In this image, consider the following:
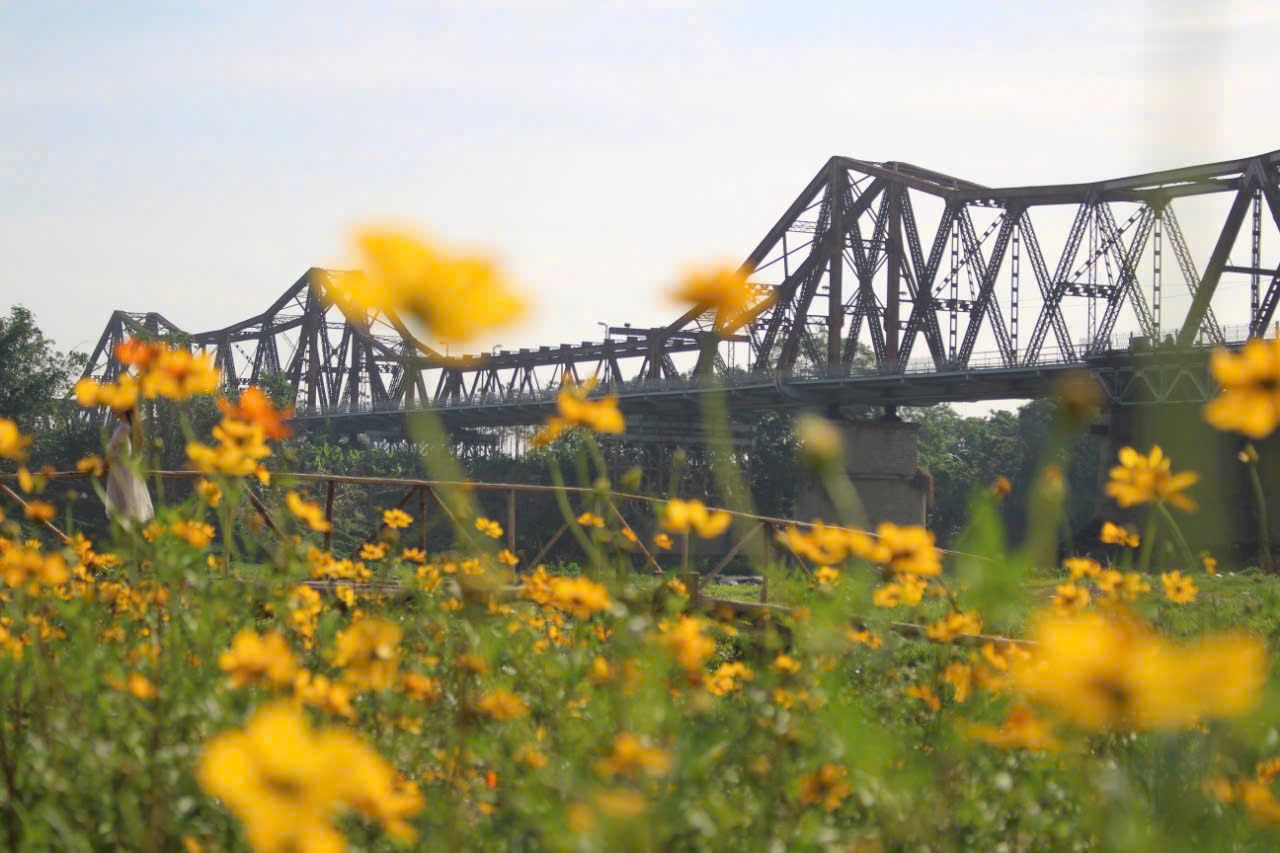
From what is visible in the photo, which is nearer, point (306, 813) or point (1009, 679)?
point (306, 813)

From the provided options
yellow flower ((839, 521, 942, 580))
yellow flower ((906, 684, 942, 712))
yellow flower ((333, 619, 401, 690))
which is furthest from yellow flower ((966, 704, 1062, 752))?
yellow flower ((333, 619, 401, 690))

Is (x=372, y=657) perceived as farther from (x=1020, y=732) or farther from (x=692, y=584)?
(x=692, y=584)

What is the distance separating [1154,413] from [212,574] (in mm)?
27429

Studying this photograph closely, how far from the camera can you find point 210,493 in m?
2.72

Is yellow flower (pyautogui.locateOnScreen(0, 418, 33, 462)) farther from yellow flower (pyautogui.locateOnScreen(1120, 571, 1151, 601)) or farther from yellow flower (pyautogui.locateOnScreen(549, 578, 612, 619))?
yellow flower (pyautogui.locateOnScreen(1120, 571, 1151, 601))

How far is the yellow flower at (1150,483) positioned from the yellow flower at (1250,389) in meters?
0.61

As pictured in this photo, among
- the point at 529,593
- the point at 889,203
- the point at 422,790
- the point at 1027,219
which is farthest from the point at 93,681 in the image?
the point at 889,203

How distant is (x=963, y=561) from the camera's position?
1713 mm

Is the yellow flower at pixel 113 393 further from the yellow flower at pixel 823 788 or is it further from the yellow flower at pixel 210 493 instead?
the yellow flower at pixel 823 788

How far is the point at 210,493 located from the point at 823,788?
1.32 meters

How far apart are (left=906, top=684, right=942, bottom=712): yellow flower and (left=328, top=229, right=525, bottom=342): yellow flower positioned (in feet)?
4.93

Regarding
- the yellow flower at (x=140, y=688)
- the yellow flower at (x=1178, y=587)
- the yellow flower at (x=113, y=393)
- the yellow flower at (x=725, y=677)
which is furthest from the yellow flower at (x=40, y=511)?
the yellow flower at (x=1178, y=587)

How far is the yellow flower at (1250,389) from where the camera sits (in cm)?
155

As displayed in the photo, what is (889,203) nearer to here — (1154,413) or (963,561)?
(1154,413)
